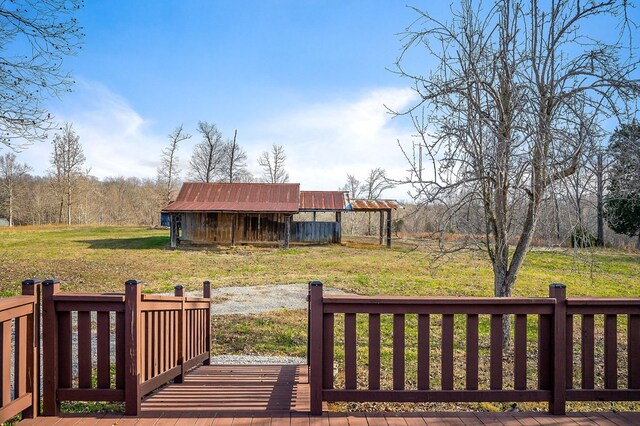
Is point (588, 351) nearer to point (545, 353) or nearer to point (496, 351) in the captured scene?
point (545, 353)

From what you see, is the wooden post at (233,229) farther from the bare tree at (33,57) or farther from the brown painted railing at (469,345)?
the brown painted railing at (469,345)

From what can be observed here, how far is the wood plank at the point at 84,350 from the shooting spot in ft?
9.25

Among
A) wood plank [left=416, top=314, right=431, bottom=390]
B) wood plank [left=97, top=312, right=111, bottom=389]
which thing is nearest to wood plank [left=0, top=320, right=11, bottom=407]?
wood plank [left=97, top=312, right=111, bottom=389]

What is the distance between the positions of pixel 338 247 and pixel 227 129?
2220cm

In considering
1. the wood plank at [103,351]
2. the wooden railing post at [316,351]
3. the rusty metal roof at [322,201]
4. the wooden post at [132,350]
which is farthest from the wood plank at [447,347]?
the rusty metal roof at [322,201]

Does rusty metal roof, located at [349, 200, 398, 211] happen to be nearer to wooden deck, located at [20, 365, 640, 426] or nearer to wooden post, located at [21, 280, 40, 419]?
wooden deck, located at [20, 365, 640, 426]

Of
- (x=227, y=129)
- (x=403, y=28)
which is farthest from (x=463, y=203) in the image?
(x=227, y=129)

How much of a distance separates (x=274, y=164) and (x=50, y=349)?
40.6 meters

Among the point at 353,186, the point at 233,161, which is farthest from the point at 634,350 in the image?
the point at 233,161

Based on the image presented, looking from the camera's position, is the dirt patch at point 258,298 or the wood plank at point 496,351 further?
the dirt patch at point 258,298

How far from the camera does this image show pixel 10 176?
40.2 meters

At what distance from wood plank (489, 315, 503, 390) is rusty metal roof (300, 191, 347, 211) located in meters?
20.4

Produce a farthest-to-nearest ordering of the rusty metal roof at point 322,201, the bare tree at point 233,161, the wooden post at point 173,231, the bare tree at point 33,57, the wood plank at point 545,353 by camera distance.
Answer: the bare tree at point 233,161 < the rusty metal roof at point 322,201 < the wooden post at point 173,231 < the bare tree at point 33,57 < the wood plank at point 545,353

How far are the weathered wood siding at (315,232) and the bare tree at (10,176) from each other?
105 feet
